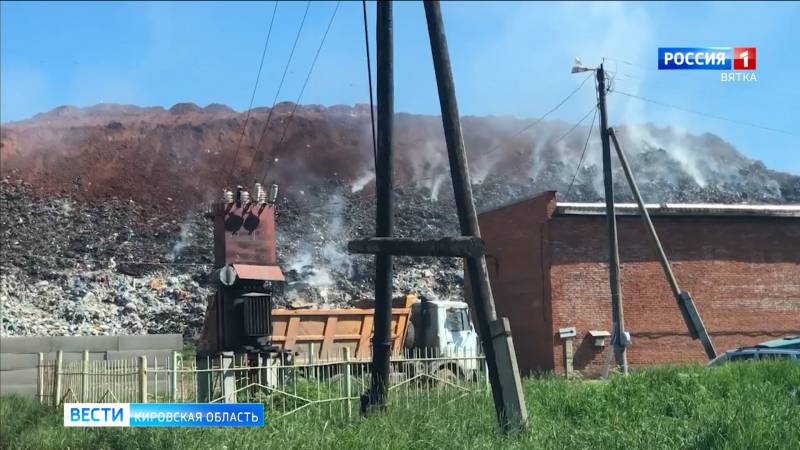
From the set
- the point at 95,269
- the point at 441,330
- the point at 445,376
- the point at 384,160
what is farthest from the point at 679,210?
the point at 95,269

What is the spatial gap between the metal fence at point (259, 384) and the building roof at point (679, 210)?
39.7 ft

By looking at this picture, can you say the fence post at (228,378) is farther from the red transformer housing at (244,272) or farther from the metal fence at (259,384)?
the red transformer housing at (244,272)

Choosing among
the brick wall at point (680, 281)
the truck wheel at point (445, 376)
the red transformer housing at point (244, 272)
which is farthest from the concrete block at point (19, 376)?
the brick wall at point (680, 281)

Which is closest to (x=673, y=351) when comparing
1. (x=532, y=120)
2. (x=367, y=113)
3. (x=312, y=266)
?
(x=312, y=266)

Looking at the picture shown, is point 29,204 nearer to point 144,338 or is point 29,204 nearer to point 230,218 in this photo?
point 144,338

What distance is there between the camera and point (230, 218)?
12.9 metres

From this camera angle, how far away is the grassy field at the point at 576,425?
8797mm

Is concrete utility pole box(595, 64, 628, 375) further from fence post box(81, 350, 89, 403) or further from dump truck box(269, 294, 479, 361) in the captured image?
fence post box(81, 350, 89, 403)

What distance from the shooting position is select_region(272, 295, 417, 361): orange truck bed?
16.8 m

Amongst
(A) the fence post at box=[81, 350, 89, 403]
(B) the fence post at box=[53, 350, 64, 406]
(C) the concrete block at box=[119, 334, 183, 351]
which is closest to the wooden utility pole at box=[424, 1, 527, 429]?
(A) the fence post at box=[81, 350, 89, 403]

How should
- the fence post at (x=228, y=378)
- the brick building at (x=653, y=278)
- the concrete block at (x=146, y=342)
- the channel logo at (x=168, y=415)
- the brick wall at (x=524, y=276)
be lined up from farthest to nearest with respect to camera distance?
the brick wall at (x=524, y=276)
the brick building at (x=653, y=278)
the concrete block at (x=146, y=342)
the fence post at (x=228, y=378)
the channel logo at (x=168, y=415)

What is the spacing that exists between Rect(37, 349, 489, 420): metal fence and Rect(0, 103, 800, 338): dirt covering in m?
12.8

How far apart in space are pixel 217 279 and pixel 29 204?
108 ft

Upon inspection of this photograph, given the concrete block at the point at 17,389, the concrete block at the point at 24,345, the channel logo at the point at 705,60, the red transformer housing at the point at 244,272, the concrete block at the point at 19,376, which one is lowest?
the concrete block at the point at 17,389
